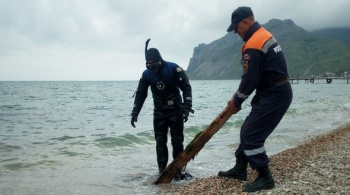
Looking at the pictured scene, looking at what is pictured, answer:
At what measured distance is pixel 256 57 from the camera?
458cm

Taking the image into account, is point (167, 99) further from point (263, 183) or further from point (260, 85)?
point (263, 183)

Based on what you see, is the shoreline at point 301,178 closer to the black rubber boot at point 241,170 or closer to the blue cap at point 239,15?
the black rubber boot at point 241,170

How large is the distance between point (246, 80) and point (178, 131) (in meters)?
3.05

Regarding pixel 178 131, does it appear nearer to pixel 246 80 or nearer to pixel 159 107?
pixel 159 107

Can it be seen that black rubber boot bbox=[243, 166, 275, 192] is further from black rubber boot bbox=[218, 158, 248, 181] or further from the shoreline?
black rubber boot bbox=[218, 158, 248, 181]

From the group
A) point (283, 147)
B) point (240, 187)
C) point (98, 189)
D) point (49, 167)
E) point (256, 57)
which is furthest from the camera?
point (283, 147)

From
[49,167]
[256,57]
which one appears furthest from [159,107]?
[49,167]

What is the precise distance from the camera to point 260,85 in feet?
16.3

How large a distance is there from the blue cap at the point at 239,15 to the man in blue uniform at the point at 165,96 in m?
2.45

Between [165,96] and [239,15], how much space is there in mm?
2939

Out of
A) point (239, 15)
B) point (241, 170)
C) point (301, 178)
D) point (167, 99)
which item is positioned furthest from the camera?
point (167, 99)

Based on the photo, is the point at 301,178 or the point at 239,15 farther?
the point at 301,178

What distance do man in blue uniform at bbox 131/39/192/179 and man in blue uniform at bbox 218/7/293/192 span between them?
7.68 feet

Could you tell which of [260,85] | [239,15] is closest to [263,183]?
[260,85]
